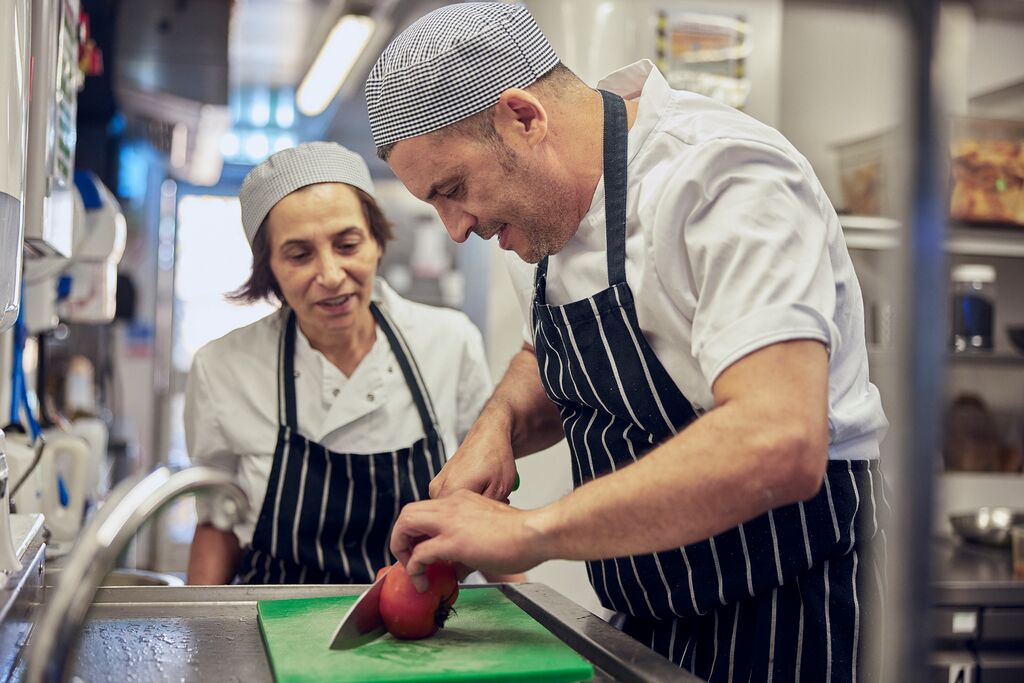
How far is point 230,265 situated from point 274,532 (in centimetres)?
547

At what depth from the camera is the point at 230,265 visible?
7.17 m

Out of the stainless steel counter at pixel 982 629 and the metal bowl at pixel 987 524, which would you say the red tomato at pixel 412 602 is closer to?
the stainless steel counter at pixel 982 629

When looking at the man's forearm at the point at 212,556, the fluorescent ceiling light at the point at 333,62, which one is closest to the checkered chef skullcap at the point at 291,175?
the man's forearm at the point at 212,556

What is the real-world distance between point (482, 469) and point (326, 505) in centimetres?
61

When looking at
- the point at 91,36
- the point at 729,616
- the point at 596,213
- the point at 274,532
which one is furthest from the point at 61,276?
the point at 729,616

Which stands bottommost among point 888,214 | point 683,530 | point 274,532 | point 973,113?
point 274,532

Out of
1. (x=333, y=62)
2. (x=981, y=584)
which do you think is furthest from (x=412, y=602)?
(x=333, y=62)

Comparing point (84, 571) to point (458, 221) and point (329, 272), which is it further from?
point (329, 272)

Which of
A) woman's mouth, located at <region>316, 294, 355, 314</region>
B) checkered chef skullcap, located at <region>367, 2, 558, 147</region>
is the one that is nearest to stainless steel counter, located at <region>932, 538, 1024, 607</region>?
woman's mouth, located at <region>316, 294, 355, 314</region>

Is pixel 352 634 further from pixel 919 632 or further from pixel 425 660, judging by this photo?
pixel 919 632

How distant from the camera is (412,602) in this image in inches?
50.1

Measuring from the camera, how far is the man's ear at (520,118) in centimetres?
128

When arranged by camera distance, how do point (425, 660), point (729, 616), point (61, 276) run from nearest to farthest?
1. point (425, 660)
2. point (729, 616)
3. point (61, 276)

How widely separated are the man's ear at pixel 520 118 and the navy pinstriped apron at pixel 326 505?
0.94m
